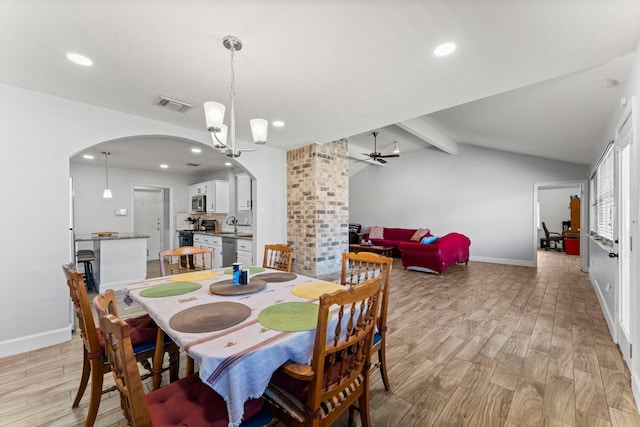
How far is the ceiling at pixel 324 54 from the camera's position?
1.52 metres

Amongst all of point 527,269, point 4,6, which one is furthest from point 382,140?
point 4,6

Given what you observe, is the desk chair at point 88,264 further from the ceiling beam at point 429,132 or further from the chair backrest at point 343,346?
the ceiling beam at point 429,132

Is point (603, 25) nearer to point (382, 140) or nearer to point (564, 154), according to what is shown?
point (564, 154)

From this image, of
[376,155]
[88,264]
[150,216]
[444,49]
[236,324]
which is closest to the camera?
[236,324]

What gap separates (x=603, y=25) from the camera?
163 cm

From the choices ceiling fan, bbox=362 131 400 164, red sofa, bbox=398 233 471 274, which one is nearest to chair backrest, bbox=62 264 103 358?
red sofa, bbox=398 233 471 274

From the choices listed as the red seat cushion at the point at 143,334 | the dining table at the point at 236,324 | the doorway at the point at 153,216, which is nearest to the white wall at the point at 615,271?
the dining table at the point at 236,324

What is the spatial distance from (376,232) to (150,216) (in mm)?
6562

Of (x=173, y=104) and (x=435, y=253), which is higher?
(x=173, y=104)

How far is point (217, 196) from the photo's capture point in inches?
259

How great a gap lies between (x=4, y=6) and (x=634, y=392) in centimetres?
448

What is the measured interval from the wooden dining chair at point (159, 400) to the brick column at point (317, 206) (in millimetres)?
3234

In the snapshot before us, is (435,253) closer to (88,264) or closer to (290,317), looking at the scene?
(290,317)

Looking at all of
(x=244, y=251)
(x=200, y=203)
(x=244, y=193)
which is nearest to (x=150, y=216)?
(x=200, y=203)
